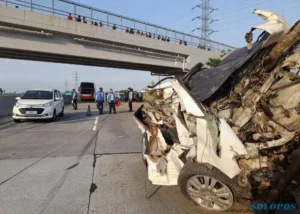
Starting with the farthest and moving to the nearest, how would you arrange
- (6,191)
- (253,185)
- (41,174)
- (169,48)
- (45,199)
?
(169,48), (41,174), (6,191), (45,199), (253,185)

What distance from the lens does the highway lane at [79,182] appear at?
369cm

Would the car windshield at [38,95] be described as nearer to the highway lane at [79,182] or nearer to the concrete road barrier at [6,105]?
the concrete road barrier at [6,105]

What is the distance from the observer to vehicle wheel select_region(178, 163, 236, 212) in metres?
3.23

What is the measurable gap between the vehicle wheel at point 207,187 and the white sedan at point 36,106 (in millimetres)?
11166

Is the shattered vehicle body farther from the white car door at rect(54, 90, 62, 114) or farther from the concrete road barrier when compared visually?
the concrete road barrier

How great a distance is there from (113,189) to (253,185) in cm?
212

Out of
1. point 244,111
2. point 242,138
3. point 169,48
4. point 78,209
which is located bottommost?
point 78,209

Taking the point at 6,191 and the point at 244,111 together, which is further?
the point at 6,191

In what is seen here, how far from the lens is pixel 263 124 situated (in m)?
3.37

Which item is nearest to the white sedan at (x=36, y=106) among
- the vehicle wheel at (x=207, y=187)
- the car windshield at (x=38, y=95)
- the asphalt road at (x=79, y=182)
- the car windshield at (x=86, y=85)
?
the car windshield at (x=38, y=95)

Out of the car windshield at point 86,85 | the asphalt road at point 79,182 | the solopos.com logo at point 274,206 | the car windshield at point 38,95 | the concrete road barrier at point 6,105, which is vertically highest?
the car windshield at point 86,85

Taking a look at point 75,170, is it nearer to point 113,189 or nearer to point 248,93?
point 113,189

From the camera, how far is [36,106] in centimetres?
1317

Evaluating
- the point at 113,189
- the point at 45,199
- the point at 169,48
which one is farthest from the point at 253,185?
the point at 169,48
